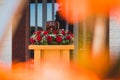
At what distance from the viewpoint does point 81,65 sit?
0.20 m

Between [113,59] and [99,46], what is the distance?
0.02m

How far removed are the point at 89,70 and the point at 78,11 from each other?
0.05 meters

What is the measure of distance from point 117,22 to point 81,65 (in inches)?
1.8

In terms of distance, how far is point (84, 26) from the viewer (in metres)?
0.22

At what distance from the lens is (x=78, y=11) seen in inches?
8.1

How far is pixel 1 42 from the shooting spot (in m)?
0.21

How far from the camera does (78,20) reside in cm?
22

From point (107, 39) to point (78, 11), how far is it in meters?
0.03

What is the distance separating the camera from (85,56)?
0.21m

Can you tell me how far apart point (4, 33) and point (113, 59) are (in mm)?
95

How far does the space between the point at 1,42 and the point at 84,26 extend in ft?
0.24

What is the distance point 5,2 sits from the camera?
0.21 meters

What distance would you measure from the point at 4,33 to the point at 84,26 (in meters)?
0.07

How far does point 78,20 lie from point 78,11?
0.6 inches
